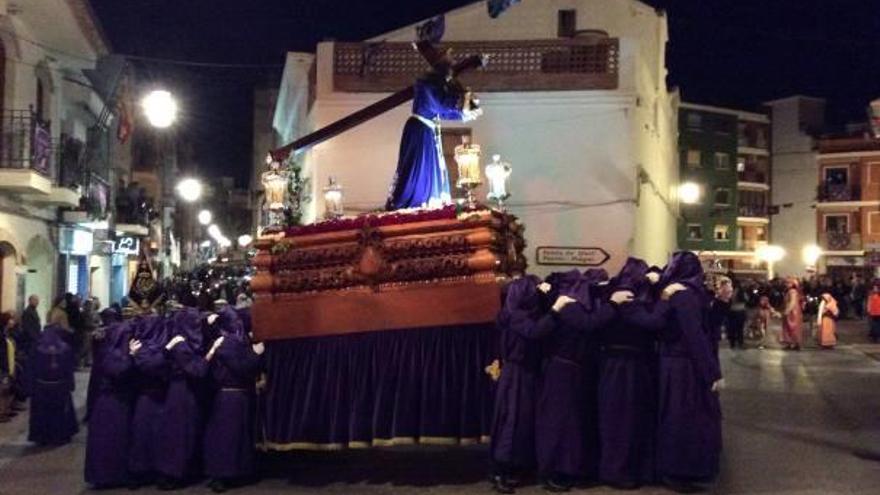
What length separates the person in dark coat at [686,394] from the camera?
24.6 ft

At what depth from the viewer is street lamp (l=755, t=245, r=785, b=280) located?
5233cm

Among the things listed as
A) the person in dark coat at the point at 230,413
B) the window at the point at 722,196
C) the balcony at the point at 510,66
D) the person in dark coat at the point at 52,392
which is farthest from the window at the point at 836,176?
the person in dark coat at the point at 230,413

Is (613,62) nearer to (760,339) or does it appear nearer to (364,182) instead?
(364,182)

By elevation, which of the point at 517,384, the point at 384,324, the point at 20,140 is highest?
the point at 20,140

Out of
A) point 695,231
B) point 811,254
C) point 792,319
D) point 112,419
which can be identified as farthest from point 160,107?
point 695,231

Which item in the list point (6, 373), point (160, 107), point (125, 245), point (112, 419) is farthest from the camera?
point (125, 245)

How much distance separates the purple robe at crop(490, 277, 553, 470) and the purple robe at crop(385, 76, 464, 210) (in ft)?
6.53

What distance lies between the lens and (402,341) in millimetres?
8289

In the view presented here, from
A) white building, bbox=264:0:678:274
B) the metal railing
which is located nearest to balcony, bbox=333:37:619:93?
white building, bbox=264:0:678:274

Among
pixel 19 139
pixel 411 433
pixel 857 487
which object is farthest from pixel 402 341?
pixel 19 139

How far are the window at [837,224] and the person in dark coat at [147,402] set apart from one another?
53.3 meters

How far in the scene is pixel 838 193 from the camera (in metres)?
54.5

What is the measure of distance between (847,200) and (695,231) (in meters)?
8.86

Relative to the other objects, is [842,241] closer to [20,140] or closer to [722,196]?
[722,196]
